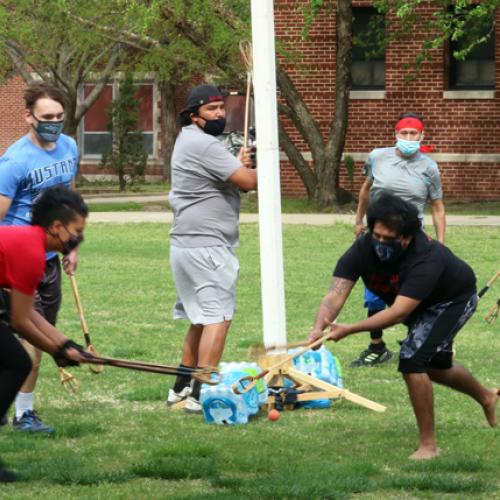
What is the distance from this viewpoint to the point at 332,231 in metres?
22.4

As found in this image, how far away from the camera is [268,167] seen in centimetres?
867

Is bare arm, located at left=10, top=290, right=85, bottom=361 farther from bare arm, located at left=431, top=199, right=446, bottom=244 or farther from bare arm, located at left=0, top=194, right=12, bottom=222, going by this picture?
bare arm, located at left=431, top=199, right=446, bottom=244

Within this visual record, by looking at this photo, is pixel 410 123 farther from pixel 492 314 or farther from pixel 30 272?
pixel 30 272

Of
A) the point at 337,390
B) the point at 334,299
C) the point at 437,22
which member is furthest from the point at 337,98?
the point at 334,299

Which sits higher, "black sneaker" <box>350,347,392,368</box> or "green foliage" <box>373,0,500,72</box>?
"green foliage" <box>373,0,500,72</box>

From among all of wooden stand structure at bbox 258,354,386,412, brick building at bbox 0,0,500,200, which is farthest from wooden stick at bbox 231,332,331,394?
brick building at bbox 0,0,500,200

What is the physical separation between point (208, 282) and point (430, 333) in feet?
5.95

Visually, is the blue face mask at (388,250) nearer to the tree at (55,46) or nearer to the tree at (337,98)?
the tree at (337,98)

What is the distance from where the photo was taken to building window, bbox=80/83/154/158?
42625mm

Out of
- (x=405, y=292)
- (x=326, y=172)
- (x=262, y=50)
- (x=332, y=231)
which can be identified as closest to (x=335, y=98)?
(x=326, y=172)

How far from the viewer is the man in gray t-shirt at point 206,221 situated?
862 centimetres

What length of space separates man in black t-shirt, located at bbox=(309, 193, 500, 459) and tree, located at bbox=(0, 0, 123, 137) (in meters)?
20.9

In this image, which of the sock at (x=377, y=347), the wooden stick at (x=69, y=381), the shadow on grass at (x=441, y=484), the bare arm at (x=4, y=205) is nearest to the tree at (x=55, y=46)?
the sock at (x=377, y=347)

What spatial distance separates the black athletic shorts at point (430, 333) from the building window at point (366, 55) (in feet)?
70.7
